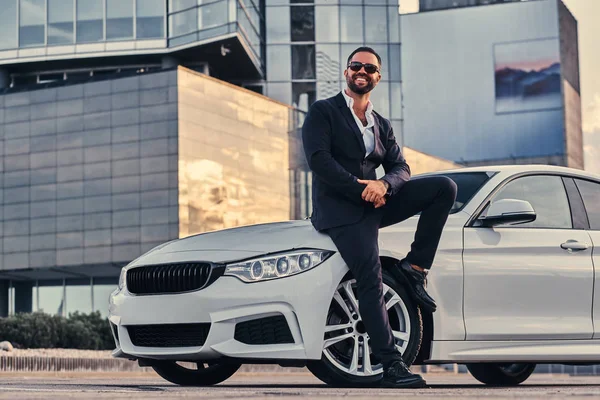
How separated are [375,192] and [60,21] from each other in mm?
50623

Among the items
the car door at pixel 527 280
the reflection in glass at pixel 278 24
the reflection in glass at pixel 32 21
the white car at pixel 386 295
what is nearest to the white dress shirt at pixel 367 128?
the white car at pixel 386 295

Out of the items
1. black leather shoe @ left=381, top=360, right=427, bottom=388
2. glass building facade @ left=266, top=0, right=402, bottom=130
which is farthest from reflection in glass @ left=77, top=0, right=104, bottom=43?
black leather shoe @ left=381, top=360, right=427, bottom=388

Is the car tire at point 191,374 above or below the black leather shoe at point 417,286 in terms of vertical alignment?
below

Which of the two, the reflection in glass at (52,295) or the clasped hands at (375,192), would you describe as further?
the reflection in glass at (52,295)

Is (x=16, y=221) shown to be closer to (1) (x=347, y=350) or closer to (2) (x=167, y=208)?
(2) (x=167, y=208)

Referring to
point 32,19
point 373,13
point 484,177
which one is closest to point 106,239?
point 32,19

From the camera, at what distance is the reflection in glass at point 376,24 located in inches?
2375

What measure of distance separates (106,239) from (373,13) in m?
18.8

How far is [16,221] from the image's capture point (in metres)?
55.4

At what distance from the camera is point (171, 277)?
263 inches

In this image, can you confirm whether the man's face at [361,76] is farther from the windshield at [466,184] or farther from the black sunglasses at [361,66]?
the windshield at [466,184]

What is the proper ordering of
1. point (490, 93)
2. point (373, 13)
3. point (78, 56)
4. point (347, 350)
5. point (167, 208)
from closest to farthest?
point (347, 350) < point (167, 208) < point (78, 56) < point (373, 13) < point (490, 93)

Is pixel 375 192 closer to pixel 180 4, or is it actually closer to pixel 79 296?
pixel 180 4

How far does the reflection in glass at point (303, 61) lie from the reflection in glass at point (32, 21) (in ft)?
42.6
